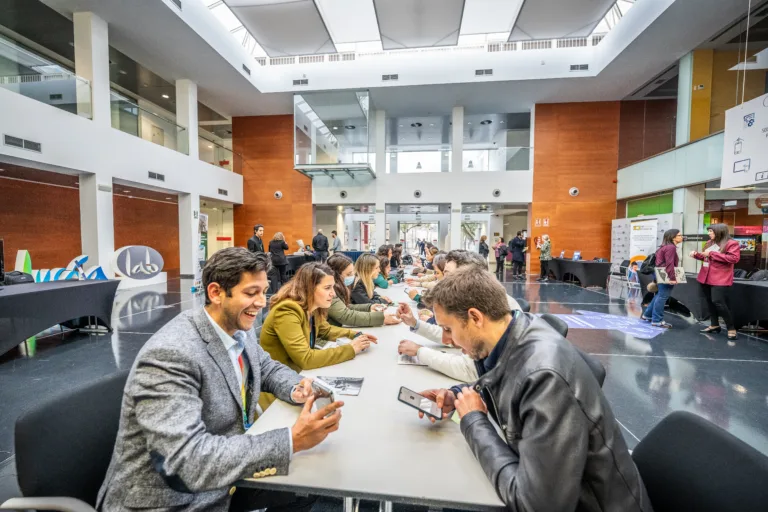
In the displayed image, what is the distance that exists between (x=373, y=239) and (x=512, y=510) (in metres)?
14.0

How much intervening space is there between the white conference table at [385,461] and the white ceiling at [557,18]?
1043cm

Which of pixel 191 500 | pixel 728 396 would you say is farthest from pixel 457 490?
pixel 728 396

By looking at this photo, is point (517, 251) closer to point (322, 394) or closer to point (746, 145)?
point (746, 145)

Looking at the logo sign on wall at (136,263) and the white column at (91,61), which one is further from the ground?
the white column at (91,61)

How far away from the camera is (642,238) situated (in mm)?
10773

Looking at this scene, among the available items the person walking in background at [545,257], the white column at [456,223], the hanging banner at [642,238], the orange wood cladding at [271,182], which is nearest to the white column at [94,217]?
the orange wood cladding at [271,182]

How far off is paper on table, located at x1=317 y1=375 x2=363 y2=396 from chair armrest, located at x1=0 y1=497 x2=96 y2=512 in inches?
32.0

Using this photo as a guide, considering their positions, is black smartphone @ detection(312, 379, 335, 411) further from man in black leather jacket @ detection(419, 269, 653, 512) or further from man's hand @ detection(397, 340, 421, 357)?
man's hand @ detection(397, 340, 421, 357)

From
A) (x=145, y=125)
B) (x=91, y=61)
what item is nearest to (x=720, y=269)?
(x=91, y=61)

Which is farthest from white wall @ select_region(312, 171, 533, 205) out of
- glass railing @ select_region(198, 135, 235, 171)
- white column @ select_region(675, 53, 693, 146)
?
white column @ select_region(675, 53, 693, 146)

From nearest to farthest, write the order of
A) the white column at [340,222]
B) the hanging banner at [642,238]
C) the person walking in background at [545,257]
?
the hanging banner at [642,238] < the person walking in background at [545,257] < the white column at [340,222]

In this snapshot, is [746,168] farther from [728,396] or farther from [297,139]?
[297,139]

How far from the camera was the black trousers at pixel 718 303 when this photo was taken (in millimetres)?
4762

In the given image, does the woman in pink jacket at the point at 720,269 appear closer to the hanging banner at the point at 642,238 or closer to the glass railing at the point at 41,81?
the hanging banner at the point at 642,238
